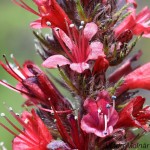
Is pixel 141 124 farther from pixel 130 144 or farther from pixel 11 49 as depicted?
pixel 11 49

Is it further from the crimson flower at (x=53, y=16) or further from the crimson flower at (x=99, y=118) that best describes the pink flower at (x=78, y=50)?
the crimson flower at (x=99, y=118)

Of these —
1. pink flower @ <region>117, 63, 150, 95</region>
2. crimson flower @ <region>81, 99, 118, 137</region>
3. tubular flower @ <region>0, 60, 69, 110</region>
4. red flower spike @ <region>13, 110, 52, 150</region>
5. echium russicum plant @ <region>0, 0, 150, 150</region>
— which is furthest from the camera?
pink flower @ <region>117, 63, 150, 95</region>

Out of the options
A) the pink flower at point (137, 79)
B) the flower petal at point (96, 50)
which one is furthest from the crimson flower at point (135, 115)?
the flower petal at point (96, 50)

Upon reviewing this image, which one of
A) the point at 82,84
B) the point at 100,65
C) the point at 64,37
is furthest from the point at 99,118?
the point at 64,37

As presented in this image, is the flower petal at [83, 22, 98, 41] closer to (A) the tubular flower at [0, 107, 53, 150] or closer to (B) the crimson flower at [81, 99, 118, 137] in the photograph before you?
(B) the crimson flower at [81, 99, 118, 137]

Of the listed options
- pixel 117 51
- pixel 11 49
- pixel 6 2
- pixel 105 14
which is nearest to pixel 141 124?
pixel 117 51

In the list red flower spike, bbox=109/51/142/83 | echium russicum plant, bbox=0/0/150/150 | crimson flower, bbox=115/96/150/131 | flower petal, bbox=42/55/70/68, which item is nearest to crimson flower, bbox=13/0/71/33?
echium russicum plant, bbox=0/0/150/150
